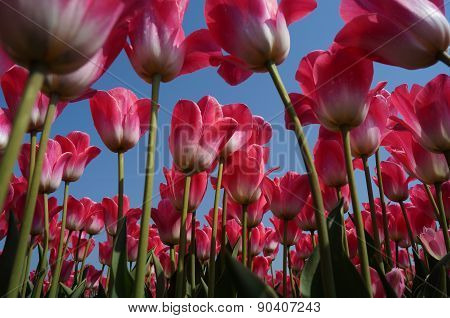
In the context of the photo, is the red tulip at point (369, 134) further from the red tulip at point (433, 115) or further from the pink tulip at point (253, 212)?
the pink tulip at point (253, 212)

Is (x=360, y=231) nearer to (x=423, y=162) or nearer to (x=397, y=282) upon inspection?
(x=397, y=282)

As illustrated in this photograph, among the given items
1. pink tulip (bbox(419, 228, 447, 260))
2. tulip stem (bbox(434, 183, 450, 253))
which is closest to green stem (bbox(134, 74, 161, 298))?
tulip stem (bbox(434, 183, 450, 253))

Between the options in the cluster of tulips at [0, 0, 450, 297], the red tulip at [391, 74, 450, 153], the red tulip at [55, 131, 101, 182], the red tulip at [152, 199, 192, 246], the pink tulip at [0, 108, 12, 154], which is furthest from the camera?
the red tulip at [152, 199, 192, 246]

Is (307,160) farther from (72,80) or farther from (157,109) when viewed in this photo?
(72,80)

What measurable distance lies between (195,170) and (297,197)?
0.50 metres

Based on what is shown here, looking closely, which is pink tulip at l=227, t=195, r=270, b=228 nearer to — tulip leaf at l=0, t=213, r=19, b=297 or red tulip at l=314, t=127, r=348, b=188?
red tulip at l=314, t=127, r=348, b=188

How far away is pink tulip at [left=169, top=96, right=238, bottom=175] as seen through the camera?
1.04 m

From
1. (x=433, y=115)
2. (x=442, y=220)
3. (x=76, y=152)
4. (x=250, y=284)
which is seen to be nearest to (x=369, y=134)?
(x=433, y=115)

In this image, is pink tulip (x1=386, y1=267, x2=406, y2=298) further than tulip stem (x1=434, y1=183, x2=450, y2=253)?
No

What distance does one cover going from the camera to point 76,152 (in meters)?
1.43

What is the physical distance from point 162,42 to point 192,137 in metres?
0.32

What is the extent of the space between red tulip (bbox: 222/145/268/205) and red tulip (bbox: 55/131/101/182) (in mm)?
542

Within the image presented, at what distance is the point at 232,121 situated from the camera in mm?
1099

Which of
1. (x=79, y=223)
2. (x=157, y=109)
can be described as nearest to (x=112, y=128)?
(x=157, y=109)
